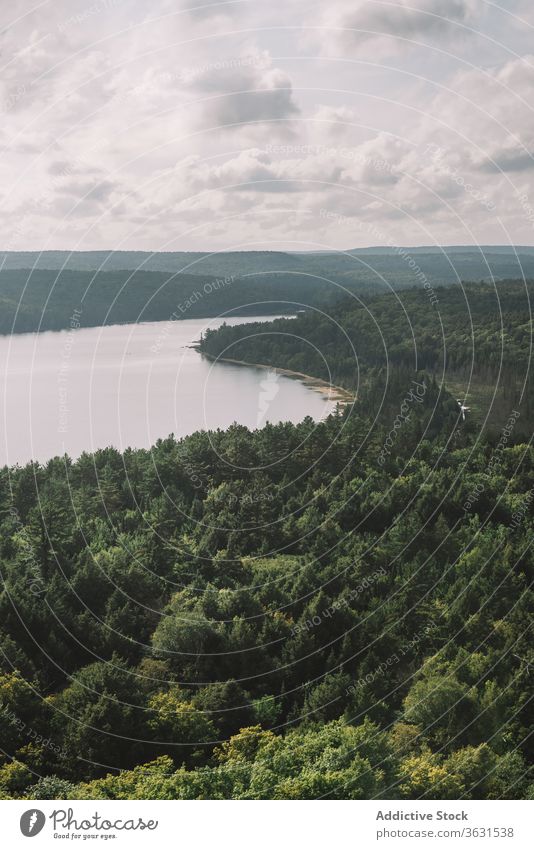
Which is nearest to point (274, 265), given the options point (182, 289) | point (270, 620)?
point (182, 289)

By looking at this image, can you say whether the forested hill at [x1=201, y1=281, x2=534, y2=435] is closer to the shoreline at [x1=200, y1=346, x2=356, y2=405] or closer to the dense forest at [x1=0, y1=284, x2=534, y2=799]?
the shoreline at [x1=200, y1=346, x2=356, y2=405]

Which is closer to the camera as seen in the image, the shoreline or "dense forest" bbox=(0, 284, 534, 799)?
"dense forest" bbox=(0, 284, 534, 799)
